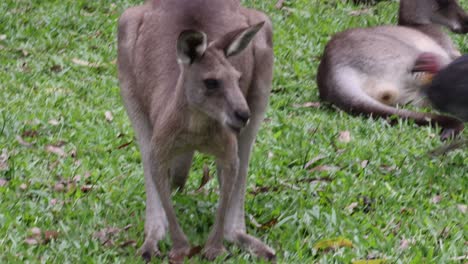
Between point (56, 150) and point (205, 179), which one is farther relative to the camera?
point (56, 150)

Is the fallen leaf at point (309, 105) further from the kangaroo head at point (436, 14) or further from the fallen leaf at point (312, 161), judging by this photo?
the kangaroo head at point (436, 14)

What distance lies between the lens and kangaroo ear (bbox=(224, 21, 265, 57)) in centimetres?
454

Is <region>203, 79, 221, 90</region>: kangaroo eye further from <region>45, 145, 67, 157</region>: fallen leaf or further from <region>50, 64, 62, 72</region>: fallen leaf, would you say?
<region>50, 64, 62, 72</region>: fallen leaf

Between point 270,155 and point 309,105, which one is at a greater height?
point 270,155

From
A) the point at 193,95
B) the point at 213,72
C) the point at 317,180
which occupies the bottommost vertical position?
the point at 317,180

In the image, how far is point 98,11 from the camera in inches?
415

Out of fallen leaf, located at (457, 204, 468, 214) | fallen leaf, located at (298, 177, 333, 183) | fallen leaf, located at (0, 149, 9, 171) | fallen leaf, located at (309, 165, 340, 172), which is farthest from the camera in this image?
fallen leaf, located at (309, 165, 340, 172)

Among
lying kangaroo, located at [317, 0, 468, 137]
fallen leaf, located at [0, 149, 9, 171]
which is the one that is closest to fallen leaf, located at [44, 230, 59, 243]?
fallen leaf, located at [0, 149, 9, 171]

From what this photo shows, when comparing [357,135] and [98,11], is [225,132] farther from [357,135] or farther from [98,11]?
[98,11]

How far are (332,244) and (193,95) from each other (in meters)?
1.20

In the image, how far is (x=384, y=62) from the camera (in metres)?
8.77

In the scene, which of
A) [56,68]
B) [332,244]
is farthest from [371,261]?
[56,68]

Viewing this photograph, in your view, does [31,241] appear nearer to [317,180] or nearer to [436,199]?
[317,180]

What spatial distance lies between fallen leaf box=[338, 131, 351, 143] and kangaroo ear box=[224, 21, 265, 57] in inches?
107
